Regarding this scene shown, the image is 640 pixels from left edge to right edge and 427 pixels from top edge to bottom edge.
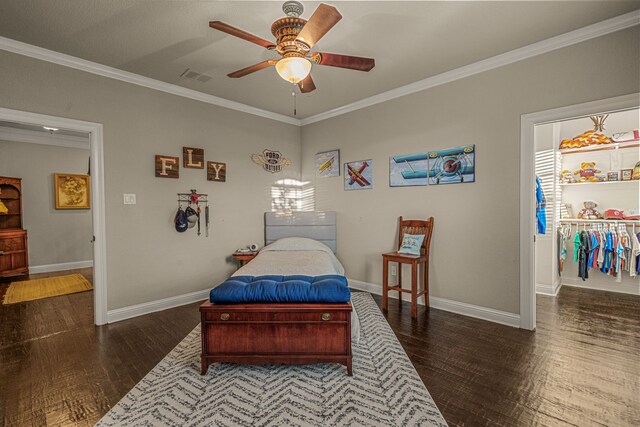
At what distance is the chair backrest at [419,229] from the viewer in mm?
3701

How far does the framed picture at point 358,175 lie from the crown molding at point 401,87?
0.82 m

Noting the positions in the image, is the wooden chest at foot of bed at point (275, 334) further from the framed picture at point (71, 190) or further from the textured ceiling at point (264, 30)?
the framed picture at point (71, 190)

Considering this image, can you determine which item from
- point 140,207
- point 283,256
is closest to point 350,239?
point 283,256

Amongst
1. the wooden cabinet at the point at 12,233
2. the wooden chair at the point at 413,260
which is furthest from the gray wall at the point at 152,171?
the wooden cabinet at the point at 12,233

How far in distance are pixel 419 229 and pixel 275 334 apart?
2.34 metres

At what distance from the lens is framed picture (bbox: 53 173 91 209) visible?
6457mm

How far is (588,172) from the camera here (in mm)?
4586

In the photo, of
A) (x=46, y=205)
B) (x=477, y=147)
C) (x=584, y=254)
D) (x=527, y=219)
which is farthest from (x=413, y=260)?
(x=46, y=205)

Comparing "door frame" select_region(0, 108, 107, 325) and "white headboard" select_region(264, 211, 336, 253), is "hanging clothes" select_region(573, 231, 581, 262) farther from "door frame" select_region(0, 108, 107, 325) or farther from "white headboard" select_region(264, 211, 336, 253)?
"door frame" select_region(0, 108, 107, 325)

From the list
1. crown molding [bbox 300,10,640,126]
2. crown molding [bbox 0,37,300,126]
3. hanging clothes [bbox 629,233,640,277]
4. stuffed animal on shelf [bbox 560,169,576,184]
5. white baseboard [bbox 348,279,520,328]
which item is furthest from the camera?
stuffed animal on shelf [bbox 560,169,576,184]

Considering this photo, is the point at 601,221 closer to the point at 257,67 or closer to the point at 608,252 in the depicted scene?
the point at 608,252

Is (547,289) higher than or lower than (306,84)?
lower

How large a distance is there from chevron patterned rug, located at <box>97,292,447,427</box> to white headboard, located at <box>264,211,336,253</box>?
2.39m

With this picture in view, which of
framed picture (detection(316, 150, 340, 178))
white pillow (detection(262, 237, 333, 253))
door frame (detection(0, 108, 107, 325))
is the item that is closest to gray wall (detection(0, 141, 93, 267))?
door frame (detection(0, 108, 107, 325))
